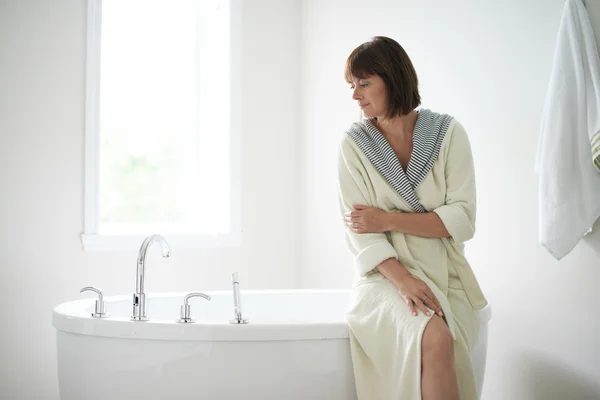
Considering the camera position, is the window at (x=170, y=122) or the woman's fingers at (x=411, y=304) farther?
the window at (x=170, y=122)

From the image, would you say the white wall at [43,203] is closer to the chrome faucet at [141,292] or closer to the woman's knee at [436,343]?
the chrome faucet at [141,292]

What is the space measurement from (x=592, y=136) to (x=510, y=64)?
0.47 meters

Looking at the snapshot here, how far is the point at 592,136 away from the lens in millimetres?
1832

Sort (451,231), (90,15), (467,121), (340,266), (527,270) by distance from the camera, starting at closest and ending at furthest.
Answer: (451,231) < (527,270) < (467,121) < (90,15) < (340,266)

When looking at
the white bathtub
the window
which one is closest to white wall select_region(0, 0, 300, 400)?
the window

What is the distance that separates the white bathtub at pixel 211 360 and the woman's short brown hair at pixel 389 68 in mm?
642

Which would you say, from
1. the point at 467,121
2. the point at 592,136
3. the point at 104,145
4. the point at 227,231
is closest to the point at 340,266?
the point at 227,231

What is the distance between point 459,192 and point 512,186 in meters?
0.54

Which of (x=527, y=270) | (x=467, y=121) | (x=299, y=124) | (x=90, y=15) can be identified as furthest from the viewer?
(x=299, y=124)

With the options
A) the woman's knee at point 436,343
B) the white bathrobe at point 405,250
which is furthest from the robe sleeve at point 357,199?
the woman's knee at point 436,343

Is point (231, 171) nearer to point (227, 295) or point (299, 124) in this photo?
point (299, 124)

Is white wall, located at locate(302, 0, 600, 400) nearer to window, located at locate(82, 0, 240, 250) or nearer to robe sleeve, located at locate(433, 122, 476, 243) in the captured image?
robe sleeve, located at locate(433, 122, 476, 243)

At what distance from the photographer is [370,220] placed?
1710 millimetres

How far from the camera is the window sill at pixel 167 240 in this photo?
2.72 metres
